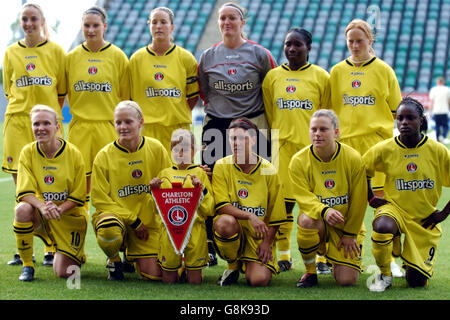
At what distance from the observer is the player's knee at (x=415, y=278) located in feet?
12.9

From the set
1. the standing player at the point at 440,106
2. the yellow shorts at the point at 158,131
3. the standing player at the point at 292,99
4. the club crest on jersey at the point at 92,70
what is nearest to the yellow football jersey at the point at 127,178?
the yellow shorts at the point at 158,131

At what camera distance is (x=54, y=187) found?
4.19 m

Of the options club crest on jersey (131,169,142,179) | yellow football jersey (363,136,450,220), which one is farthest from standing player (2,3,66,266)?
yellow football jersey (363,136,450,220)

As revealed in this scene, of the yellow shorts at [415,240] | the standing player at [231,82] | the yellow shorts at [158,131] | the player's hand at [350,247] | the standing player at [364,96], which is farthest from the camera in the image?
the yellow shorts at [158,131]

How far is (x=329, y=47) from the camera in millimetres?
25453

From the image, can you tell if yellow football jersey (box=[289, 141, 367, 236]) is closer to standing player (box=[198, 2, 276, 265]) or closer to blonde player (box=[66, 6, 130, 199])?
standing player (box=[198, 2, 276, 265])

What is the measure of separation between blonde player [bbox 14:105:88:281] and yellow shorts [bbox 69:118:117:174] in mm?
494

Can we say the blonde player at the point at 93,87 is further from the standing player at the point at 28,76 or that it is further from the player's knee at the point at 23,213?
the player's knee at the point at 23,213

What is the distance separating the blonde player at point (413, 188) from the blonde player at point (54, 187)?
1.96m

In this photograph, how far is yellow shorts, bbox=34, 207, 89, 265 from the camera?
420 cm

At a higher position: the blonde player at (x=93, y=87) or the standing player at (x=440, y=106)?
the standing player at (x=440, y=106)

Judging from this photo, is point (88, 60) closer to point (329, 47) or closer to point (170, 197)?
point (170, 197)

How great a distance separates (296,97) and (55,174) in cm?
179

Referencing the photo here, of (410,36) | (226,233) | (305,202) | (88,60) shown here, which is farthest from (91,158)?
(410,36)
